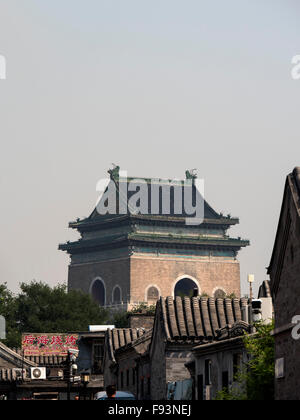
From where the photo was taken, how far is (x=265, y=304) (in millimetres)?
37969

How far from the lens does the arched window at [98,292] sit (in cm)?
17075

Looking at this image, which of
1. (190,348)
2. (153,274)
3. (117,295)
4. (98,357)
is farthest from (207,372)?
(117,295)

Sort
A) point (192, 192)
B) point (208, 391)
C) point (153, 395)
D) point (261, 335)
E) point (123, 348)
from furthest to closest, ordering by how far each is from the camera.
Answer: point (192, 192) → point (123, 348) → point (153, 395) → point (208, 391) → point (261, 335)

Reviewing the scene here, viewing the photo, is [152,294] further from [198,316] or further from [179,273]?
[198,316]

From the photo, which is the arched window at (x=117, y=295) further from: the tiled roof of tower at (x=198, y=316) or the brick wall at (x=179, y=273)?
the tiled roof of tower at (x=198, y=316)

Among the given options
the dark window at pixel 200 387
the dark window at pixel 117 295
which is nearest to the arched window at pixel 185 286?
the dark window at pixel 117 295

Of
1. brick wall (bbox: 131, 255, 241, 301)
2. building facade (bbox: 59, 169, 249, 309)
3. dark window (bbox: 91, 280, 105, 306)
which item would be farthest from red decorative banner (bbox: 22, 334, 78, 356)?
dark window (bbox: 91, 280, 105, 306)

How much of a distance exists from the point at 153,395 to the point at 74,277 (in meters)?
126

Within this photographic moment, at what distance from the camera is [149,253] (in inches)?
6590
